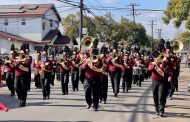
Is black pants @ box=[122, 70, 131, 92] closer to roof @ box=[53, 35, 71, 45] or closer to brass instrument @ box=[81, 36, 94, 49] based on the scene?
brass instrument @ box=[81, 36, 94, 49]

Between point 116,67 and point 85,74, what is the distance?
448cm

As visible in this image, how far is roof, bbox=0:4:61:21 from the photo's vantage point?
185 feet

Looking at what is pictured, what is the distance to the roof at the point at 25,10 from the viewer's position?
56.2 metres

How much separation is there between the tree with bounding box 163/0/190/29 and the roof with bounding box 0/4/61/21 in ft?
76.5

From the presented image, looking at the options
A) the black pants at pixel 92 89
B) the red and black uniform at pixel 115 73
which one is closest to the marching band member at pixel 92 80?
the black pants at pixel 92 89

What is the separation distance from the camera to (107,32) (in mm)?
72062

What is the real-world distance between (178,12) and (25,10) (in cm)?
3043

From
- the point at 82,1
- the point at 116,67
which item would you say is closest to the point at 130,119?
the point at 116,67

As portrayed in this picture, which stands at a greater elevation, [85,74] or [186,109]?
[85,74]

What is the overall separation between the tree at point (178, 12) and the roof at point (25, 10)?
23.3 m

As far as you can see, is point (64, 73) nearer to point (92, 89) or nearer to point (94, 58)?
point (92, 89)

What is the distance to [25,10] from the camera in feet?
190

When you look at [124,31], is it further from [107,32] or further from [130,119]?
[130,119]

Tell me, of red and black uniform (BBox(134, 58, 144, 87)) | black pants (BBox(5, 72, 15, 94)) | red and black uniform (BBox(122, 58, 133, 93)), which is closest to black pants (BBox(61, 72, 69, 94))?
black pants (BBox(5, 72, 15, 94))
